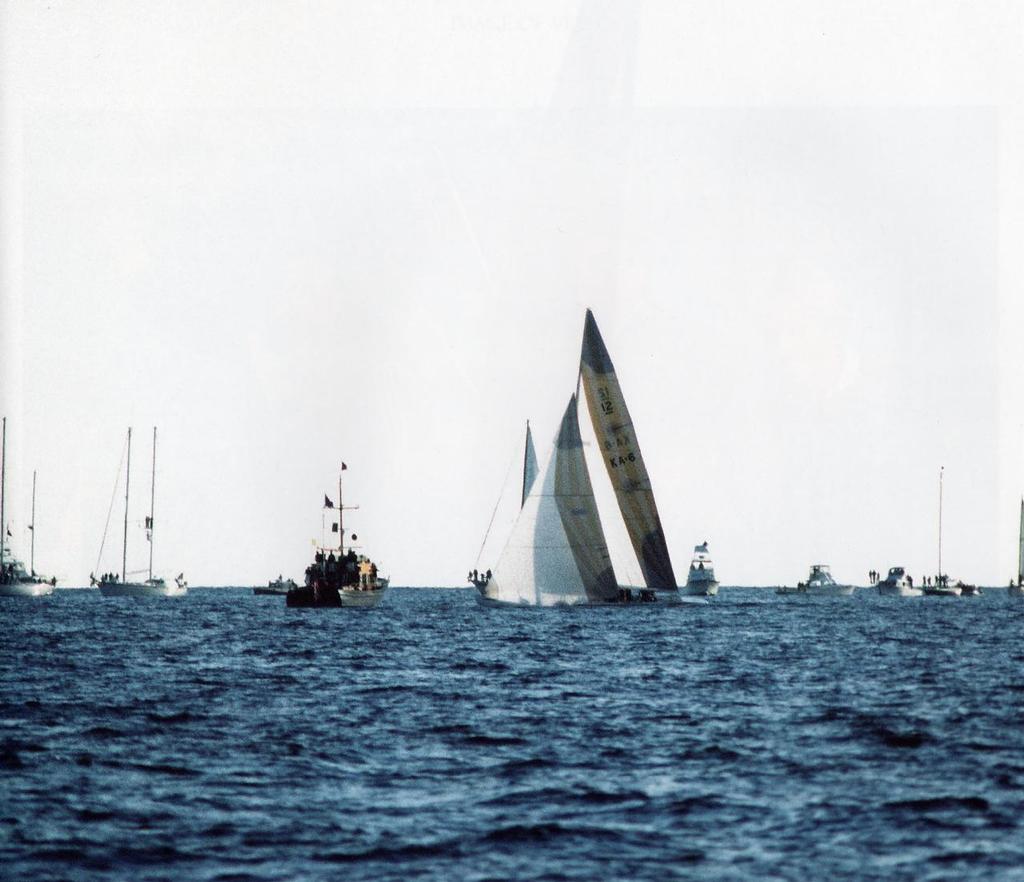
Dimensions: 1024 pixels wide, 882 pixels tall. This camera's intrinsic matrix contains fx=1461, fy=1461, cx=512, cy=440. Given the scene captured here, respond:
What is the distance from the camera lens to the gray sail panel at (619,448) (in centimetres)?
9700

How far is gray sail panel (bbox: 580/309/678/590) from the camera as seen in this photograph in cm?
9700

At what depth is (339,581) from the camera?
122 m

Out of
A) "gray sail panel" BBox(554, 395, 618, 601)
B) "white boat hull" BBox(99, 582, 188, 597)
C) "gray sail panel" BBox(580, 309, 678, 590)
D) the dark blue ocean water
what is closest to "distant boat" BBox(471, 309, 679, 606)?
"gray sail panel" BBox(554, 395, 618, 601)

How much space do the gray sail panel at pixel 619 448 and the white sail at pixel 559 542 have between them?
23.5ft

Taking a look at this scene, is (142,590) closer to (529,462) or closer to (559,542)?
(529,462)

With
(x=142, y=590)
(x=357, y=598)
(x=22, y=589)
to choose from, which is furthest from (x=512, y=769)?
(x=22, y=589)

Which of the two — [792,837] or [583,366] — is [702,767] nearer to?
[792,837]

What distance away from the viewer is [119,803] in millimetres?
22328

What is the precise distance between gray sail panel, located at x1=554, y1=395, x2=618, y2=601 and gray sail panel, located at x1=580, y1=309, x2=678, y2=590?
613 centimetres

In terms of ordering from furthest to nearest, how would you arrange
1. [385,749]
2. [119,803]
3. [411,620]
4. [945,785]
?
[411,620], [385,749], [945,785], [119,803]

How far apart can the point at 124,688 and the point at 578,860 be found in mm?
27240

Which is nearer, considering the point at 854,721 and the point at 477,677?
the point at 854,721

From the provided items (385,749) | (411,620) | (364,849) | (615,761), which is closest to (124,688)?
(385,749)

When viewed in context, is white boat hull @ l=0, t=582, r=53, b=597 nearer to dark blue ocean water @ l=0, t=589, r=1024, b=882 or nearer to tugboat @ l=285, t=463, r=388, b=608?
tugboat @ l=285, t=463, r=388, b=608
